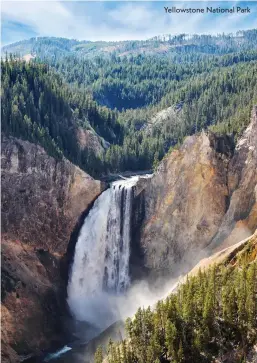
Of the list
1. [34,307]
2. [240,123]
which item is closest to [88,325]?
[34,307]

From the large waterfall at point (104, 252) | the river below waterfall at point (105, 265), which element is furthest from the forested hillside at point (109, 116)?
the river below waterfall at point (105, 265)

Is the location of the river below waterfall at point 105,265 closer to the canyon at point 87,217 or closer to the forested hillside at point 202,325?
the canyon at point 87,217

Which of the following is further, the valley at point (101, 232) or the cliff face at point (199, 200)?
the valley at point (101, 232)

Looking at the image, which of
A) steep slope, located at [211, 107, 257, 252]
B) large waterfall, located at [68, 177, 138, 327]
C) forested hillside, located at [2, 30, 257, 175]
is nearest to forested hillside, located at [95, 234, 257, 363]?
steep slope, located at [211, 107, 257, 252]

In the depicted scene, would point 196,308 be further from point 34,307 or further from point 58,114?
point 58,114

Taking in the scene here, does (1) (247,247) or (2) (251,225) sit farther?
(2) (251,225)

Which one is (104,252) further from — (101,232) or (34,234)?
(34,234)

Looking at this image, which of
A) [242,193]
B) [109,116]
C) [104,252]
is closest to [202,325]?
[242,193]
